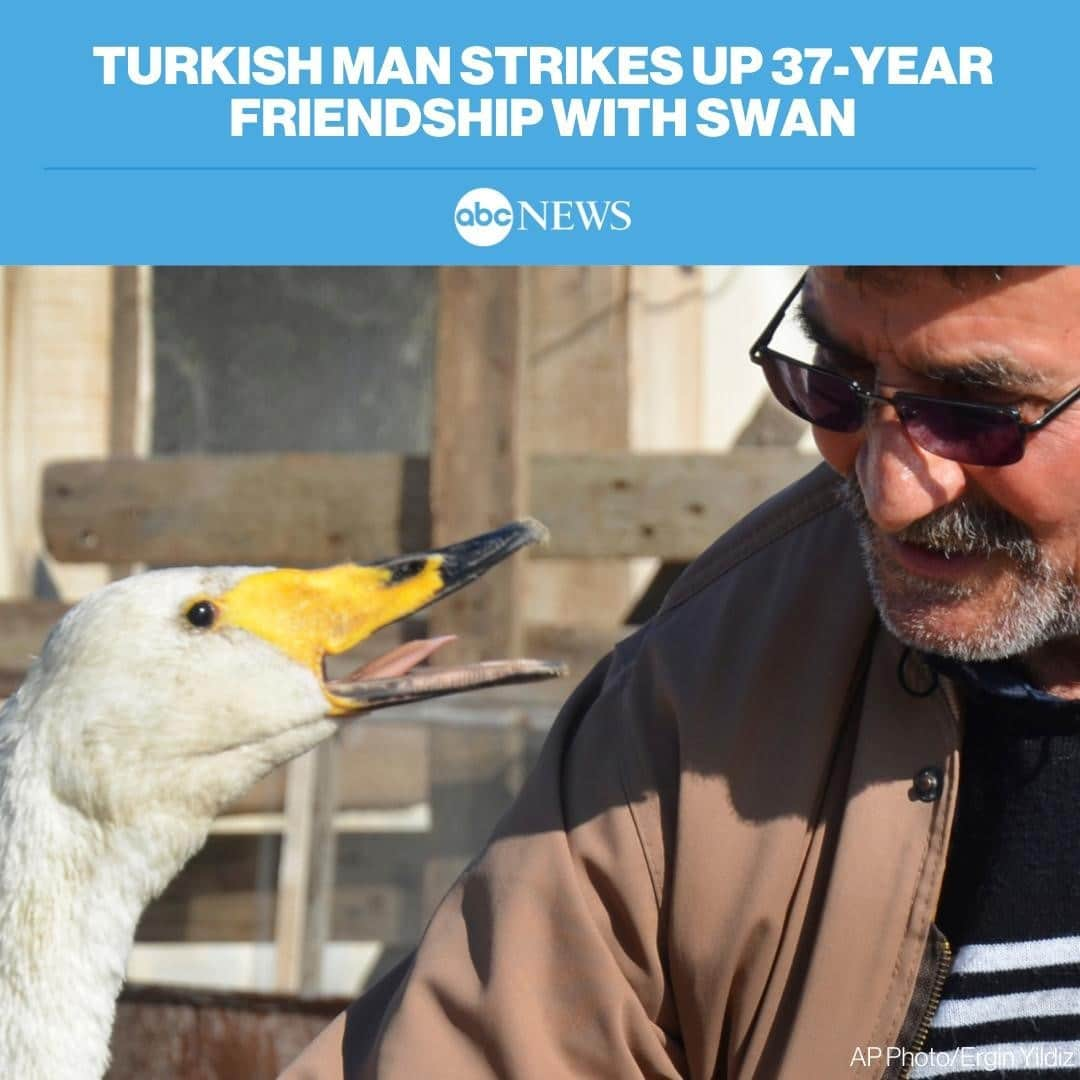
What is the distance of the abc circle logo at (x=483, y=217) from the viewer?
6.74 feet

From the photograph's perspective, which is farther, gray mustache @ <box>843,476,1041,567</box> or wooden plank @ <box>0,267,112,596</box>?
wooden plank @ <box>0,267,112,596</box>

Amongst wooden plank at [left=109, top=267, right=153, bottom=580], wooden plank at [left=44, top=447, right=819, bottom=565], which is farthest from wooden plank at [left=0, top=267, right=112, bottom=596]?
wooden plank at [left=44, top=447, right=819, bottom=565]

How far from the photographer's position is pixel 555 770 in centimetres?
251

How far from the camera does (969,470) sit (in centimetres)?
216

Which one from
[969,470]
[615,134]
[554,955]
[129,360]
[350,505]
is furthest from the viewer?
[129,360]

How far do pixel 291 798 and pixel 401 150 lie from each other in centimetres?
289

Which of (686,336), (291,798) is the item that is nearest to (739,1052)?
(291,798)

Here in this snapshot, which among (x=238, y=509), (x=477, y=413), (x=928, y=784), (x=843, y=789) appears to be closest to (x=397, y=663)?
(x=843, y=789)

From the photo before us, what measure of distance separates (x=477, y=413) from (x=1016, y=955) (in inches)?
107

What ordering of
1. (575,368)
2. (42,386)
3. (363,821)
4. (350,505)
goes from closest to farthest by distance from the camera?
1. (350,505)
2. (363,821)
3. (575,368)
4. (42,386)

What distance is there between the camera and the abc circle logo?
2.05 m

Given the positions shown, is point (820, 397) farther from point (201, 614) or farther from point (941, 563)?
point (201, 614)

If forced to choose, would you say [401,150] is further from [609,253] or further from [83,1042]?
[83,1042]

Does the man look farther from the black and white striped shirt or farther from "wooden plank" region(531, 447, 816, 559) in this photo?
"wooden plank" region(531, 447, 816, 559)
